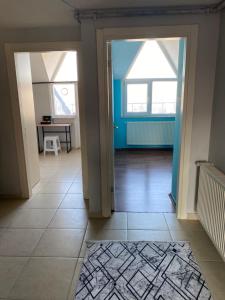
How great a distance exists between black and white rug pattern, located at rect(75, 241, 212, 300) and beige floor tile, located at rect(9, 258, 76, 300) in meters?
0.12

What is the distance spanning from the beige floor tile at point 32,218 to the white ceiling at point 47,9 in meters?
2.26

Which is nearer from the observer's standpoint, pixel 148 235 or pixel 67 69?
pixel 148 235

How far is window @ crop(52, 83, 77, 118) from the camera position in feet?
20.3

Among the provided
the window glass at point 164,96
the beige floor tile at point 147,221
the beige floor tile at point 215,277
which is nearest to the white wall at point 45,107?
the window glass at point 164,96

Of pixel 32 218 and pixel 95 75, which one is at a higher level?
pixel 95 75

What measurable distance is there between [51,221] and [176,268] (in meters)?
1.49

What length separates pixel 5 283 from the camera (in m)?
1.80

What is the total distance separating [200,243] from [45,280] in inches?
58.3

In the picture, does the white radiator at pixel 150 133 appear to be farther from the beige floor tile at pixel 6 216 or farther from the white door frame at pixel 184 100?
the beige floor tile at pixel 6 216

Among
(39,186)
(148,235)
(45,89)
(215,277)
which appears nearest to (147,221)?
(148,235)

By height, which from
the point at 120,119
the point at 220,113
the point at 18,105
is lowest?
the point at 120,119

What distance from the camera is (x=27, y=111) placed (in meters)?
3.39

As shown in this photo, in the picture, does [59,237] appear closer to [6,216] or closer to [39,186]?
[6,216]

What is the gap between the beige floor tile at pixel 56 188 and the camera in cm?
353
